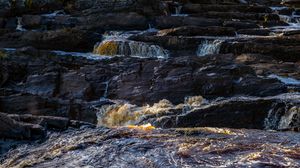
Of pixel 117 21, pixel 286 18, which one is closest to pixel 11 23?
pixel 117 21

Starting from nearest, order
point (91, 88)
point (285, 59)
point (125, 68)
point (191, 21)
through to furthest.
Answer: point (91, 88)
point (125, 68)
point (285, 59)
point (191, 21)

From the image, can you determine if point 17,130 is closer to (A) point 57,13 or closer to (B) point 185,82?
(B) point 185,82

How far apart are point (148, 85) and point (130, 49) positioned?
8049mm

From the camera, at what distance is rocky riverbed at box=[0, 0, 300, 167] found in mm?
10602

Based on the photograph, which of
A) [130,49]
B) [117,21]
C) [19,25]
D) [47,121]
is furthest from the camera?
[19,25]

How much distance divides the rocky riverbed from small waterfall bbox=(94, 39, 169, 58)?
6cm

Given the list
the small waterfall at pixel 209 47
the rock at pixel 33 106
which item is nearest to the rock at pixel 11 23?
the small waterfall at pixel 209 47

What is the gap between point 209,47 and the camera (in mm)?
25344

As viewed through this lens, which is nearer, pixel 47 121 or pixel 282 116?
pixel 47 121

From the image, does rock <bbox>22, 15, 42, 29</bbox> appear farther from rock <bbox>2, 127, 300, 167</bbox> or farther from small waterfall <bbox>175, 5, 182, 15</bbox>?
rock <bbox>2, 127, 300, 167</bbox>

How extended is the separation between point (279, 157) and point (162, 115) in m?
6.41

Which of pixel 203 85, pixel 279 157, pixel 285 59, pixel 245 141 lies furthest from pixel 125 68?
pixel 279 157

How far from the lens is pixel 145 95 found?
18.0 m

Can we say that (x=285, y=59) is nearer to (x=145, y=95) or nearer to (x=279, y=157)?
(x=145, y=95)
